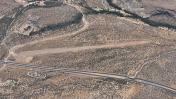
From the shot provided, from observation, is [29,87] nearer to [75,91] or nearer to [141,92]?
[75,91]

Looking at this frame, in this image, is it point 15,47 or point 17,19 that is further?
point 17,19

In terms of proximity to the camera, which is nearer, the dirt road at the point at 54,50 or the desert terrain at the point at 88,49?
the desert terrain at the point at 88,49

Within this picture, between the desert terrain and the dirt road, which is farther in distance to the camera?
the dirt road

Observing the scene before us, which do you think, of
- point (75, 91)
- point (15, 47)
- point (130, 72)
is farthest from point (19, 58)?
point (130, 72)

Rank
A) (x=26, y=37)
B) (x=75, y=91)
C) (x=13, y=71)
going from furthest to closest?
1. (x=26, y=37)
2. (x=13, y=71)
3. (x=75, y=91)

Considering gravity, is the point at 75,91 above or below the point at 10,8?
below

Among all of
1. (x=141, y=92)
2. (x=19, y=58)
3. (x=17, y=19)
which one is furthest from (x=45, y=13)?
(x=141, y=92)

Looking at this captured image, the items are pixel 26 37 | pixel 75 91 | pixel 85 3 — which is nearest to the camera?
pixel 75 91
